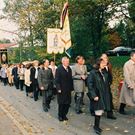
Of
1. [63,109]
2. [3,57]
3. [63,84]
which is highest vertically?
[3,57]

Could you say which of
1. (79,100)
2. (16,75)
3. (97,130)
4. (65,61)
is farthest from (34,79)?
(97,130)

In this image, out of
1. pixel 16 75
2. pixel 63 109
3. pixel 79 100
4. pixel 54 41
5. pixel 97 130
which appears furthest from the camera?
pixel 16 75

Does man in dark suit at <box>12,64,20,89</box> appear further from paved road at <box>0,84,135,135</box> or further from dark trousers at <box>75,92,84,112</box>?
dark trousers at <box>75,92,84,112</box>

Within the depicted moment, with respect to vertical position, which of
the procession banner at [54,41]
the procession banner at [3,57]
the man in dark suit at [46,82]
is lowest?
the man in dark suit at [46,82]

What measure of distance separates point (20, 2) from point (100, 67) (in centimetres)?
5508

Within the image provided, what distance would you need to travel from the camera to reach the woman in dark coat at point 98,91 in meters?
11.9

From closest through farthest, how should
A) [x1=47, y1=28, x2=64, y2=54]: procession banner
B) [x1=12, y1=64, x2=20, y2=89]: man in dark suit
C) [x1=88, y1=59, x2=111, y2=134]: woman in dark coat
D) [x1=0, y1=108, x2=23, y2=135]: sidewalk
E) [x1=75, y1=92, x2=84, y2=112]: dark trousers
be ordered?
[x1=88, y1=59, x2=111, y2=134]: woman in dark coat
[x1=0, y1=108, x2=23, y2=135]: sidewalk
[x1=75, y1=92, x2=84, y2=112]: dark trousers
[x1=47, y1=28, x2=64, y2=54]: procession banner
[x1=12, y1=64, x2=20, y2=89]: man in dark suit

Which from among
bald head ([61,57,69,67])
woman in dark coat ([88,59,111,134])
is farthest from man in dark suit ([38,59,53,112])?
woman in dark coat ([88,59,111,134])

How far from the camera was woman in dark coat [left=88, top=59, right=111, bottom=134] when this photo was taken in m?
11.9

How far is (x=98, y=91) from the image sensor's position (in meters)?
12.1

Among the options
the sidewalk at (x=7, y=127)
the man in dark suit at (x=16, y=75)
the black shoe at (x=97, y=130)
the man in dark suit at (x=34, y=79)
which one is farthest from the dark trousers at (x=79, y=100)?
the man in dark suit at (x=16, y=75)

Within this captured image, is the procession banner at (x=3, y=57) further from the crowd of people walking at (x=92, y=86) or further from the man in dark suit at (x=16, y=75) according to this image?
the crowd of people walking at (x=92, y=86)

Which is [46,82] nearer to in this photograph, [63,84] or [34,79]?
[63,84]

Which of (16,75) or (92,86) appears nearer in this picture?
(92,86)
